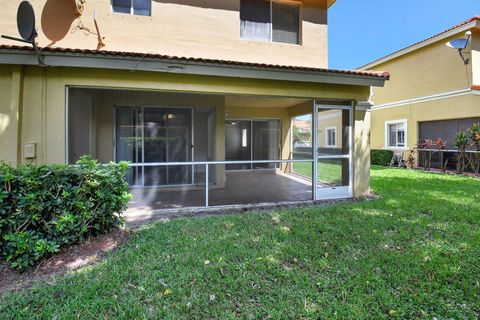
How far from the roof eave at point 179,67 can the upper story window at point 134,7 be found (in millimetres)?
3531

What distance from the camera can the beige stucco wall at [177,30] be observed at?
288 inches

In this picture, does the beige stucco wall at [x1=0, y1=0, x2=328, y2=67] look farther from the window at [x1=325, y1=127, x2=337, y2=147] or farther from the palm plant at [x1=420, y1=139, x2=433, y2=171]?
the palm plant at [x1=420, y1=139, x2=433, y2=171]

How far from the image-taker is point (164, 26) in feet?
26.5

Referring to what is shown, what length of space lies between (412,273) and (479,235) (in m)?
2.25

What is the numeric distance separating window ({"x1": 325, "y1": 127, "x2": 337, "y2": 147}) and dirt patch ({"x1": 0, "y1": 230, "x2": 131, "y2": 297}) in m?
6.20

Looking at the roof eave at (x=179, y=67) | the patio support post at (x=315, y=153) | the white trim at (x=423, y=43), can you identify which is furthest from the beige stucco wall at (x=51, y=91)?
the white trim at (x=423, y=43)

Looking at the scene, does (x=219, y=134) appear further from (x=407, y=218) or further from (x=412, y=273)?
(x=412, y=273)

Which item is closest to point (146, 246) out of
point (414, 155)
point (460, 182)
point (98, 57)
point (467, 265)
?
point (98, 57)

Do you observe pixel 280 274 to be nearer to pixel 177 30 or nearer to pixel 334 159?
pixel 334 159

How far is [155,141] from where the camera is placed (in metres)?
9.03

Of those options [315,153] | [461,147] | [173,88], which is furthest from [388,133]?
[173,88]

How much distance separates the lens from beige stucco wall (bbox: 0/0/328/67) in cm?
732

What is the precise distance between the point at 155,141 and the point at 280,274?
6.89m

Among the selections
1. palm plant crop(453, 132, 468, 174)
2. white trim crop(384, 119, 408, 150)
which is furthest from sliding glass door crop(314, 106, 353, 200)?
white trim crop(384, 119, 408, 150)
